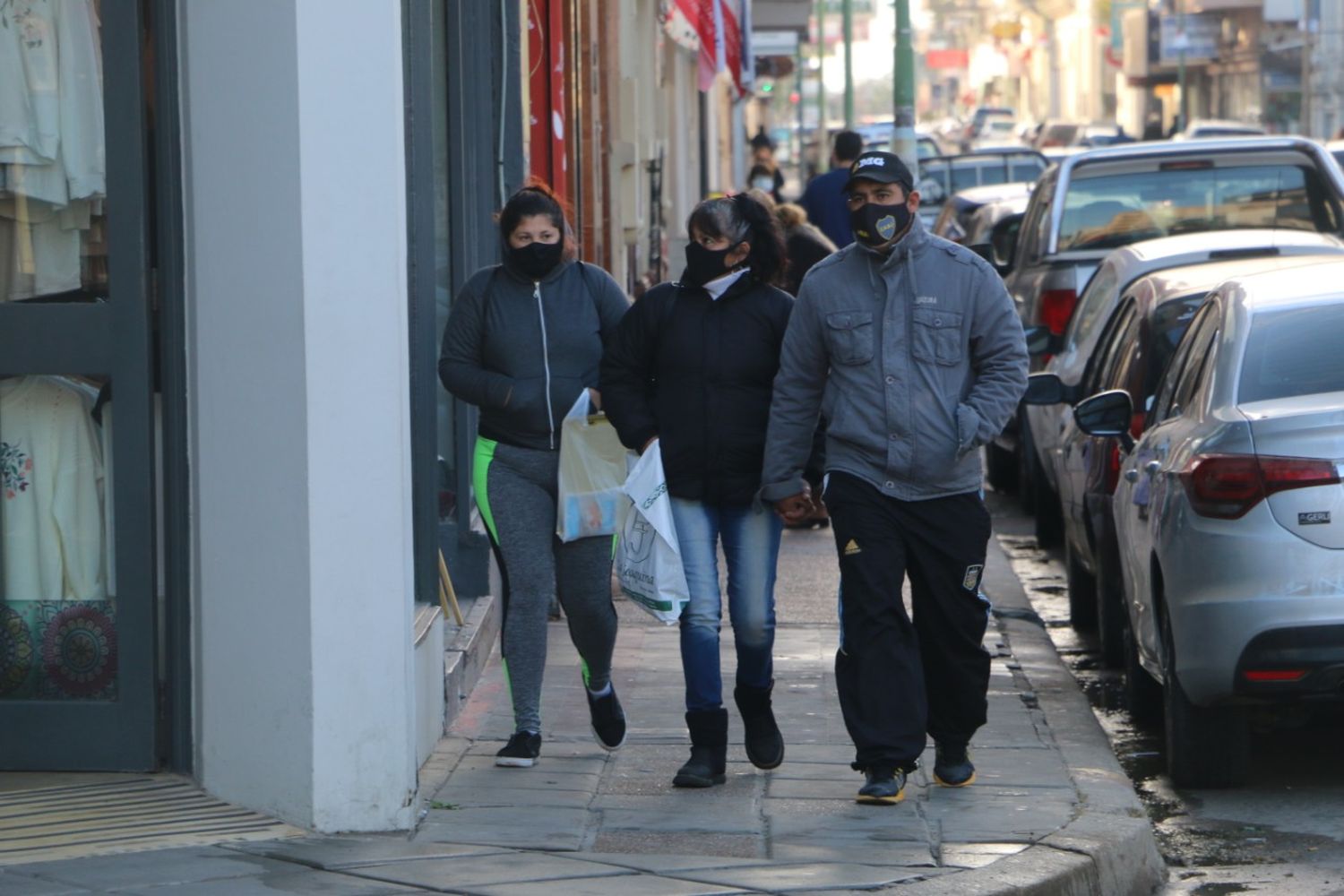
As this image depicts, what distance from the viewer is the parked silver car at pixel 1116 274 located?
36.4 feet

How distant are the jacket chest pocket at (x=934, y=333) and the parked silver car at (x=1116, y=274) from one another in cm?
452

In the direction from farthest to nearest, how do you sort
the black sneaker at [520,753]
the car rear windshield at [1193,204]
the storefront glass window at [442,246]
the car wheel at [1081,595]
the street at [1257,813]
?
1. the car rear windshield at [1193,204]
2. the car wheel at [1081,595]
3. the storefront glass window at [442,246]
4. the black sneaker at [520,753]
5. the street at [1257,813]

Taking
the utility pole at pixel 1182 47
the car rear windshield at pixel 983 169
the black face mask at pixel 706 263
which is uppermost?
the utility pole at pixel 1182 47

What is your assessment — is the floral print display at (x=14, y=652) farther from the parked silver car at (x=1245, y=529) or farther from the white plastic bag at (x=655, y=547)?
the parked silver car at (x=1245, y=529)

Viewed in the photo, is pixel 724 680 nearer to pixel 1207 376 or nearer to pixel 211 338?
pixel 1207 376

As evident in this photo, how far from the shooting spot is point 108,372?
6.30 metres

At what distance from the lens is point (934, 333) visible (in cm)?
627

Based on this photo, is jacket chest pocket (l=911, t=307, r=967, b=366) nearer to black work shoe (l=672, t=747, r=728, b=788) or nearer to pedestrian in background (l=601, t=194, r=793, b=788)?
pedestrian in background (l=601, t=194, r=793, b=788)

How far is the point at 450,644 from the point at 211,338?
210cm

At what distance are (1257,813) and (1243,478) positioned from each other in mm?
1038

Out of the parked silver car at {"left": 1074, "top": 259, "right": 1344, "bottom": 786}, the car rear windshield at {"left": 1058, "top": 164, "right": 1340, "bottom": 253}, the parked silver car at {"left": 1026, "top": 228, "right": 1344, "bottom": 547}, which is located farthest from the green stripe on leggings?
the car rear windshield at {"left": 1058, "top": 164, "right": 1340, "bottom": 253}

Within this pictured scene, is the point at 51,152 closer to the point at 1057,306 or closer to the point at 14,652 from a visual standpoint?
the point at 14,652

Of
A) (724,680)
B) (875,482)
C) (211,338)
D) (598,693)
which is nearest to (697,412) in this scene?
(875,482)

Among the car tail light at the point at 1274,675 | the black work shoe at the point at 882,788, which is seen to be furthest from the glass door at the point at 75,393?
the car tail light at the point at 1274,675
